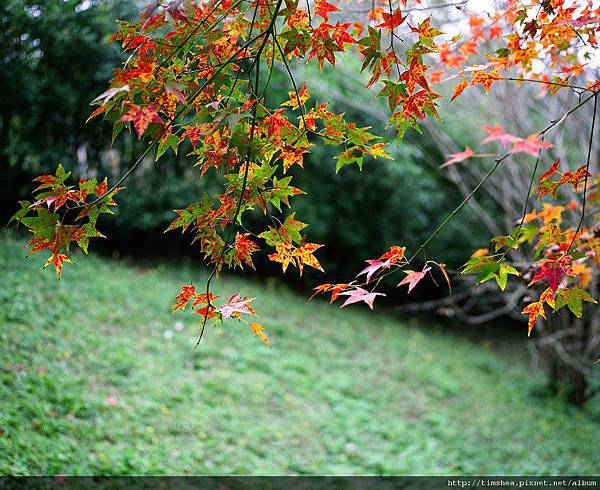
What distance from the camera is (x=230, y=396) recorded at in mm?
3758

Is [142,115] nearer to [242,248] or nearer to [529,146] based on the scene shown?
[242,248]

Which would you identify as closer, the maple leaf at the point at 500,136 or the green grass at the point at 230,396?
the maple leaf at the point at 500,136

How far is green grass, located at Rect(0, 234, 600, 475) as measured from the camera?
9.53 ft

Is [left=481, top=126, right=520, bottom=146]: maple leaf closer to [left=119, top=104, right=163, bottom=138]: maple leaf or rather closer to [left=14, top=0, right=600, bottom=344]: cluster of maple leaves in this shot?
[left=14, top=0, right=600, bottom=344]: cluster of maple leaves

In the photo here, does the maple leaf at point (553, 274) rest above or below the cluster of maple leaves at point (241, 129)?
below

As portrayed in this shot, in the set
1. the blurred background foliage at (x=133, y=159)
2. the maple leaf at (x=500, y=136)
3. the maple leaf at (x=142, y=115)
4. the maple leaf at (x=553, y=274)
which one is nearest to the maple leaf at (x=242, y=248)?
the maple leaf at (x=142, y=115)

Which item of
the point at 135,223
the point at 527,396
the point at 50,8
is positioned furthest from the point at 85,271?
the point at 527,396

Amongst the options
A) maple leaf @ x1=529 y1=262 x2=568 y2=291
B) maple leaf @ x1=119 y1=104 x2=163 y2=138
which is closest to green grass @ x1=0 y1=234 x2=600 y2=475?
maple leaf @ x1=119 y1=104 x2=163 y2=138

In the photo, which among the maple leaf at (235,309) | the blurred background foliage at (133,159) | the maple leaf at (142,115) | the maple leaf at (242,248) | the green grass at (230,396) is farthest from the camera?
the blurred background foliage at (133,159)

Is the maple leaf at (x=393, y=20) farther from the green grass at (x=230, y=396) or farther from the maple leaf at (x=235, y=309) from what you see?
the green grass at (x=230, y=396)

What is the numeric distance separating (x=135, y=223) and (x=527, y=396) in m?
4.31

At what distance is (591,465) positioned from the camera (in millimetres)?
4207

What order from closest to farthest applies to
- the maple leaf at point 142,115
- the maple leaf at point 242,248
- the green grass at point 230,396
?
1. the maple leaf at point 142,115
2. the maple leaf at point 242,248
3. the green grass at point 230,396

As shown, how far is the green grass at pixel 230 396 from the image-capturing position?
2.91m
